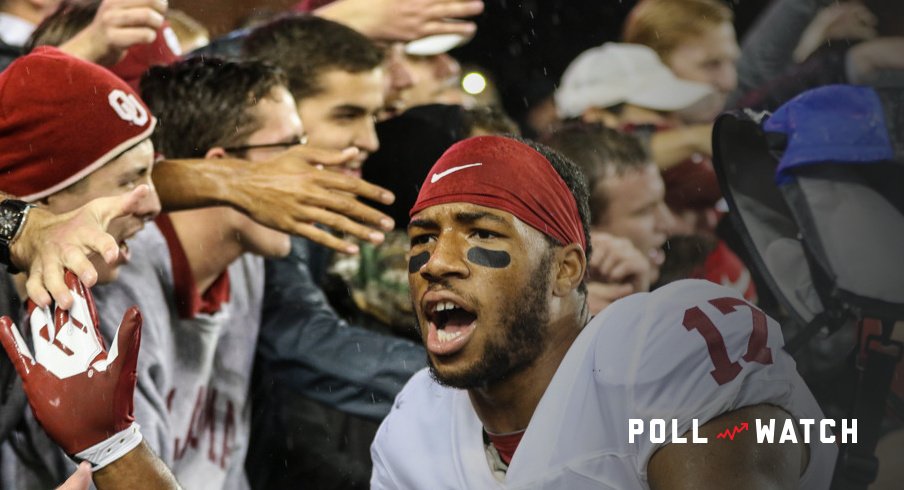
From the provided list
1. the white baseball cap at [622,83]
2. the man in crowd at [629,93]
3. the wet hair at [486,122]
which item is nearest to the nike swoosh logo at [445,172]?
the wet hair at [486,122]

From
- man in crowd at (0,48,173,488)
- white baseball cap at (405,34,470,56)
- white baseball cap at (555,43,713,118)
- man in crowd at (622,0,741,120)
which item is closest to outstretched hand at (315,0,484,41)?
white baseball cap at (405,34,470,56)

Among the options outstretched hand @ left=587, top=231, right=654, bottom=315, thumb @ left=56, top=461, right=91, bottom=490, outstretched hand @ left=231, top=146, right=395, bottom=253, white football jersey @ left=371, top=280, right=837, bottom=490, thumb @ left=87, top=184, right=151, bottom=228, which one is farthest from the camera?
outstretched hand @ left=587, top=231, right=654, bottom=315

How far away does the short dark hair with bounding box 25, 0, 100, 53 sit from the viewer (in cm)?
241

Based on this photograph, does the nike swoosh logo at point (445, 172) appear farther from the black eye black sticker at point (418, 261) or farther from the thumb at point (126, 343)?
the thumb at point (126, 343)

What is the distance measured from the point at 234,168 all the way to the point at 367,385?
476mm

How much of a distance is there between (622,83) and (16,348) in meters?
1.38

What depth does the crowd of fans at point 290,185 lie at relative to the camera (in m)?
2.17

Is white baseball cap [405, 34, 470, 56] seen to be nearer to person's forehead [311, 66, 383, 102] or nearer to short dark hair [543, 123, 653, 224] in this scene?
person's forehead [311, 66, 383, 102]

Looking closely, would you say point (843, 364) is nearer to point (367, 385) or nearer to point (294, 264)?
point (367, 385)

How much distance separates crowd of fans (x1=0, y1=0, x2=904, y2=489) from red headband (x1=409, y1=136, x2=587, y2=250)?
0.21 metres

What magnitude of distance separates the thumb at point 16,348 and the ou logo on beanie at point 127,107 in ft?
1.51

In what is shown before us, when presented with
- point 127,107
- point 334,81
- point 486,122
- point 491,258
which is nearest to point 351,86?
point 334,81

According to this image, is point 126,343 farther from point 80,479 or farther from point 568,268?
point 568,268

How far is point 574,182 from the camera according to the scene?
200 centimetres
